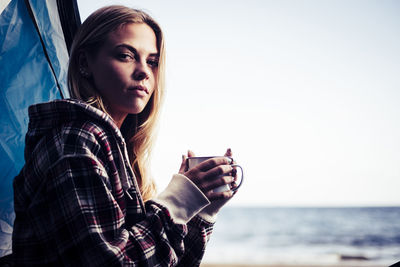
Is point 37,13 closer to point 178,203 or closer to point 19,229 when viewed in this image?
point 19,229

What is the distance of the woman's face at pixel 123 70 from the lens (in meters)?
1.01

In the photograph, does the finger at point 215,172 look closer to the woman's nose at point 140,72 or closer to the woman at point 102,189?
the woman at point 102,189

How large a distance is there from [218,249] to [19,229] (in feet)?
48.5

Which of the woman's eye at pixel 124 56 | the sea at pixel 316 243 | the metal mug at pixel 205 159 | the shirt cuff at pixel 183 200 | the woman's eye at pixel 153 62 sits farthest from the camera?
the sea at pixel 316 243

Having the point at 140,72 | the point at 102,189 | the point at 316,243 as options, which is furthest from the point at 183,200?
the point at 316,243

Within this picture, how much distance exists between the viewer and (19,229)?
2.49 ft

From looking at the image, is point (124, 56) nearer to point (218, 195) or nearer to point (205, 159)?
point (205, 159)

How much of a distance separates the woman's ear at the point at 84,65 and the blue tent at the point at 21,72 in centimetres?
30

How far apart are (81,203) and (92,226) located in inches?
2.3

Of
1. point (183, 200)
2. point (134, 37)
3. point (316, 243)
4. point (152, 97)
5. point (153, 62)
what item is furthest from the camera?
point (316, 243)

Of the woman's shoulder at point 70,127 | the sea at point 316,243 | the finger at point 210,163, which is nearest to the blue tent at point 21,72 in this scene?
the woman's shoulder at point 70,127

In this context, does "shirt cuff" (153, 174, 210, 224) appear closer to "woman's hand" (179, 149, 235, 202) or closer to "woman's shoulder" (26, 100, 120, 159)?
"woman's hand" (179, 149, 235, 202)

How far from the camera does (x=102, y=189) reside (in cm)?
69

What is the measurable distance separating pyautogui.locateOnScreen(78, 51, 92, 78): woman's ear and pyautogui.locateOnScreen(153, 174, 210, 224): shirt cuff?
562 millimetres
